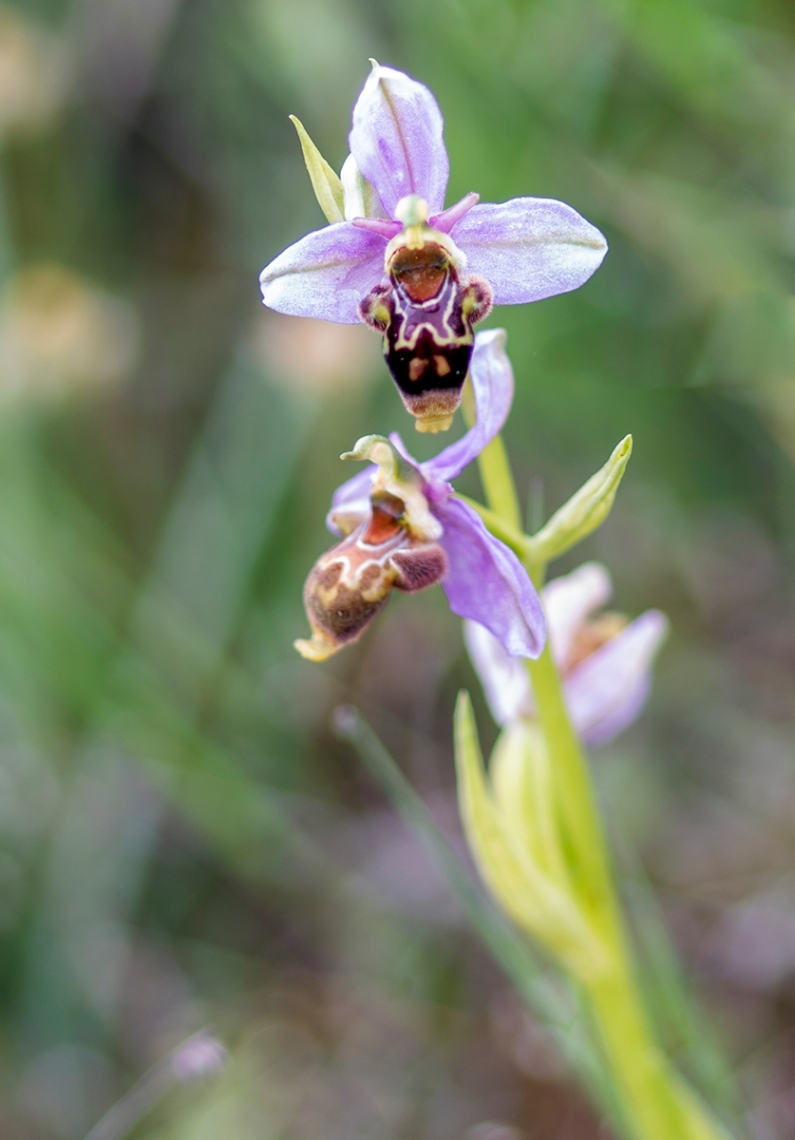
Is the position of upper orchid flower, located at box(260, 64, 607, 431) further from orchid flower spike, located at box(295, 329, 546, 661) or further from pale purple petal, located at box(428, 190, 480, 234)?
orchid flower spike, located at box(295, 329, 546, 661)

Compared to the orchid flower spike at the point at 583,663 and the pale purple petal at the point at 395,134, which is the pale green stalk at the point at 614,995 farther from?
the pale purple petal at the point at 395,134

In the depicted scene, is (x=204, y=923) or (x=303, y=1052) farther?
(x=204, y=923)

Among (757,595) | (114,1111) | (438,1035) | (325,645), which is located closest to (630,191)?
(757,595)

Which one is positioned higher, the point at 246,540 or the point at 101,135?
the point at 101,135

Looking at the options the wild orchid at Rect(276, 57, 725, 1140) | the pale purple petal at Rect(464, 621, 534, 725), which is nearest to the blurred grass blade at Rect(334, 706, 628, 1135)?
the wild orchid at Rect(276, 57, 725, 1140)

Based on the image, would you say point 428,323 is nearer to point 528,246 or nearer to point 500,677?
point 528,246

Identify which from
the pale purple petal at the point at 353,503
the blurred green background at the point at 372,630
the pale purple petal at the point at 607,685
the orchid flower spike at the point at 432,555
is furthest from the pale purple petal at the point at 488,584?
the blurred green background at the point at 372,630

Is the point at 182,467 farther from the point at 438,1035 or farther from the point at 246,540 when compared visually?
the point at 438,1035

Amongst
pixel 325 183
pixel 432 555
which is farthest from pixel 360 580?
pixel 325 183
